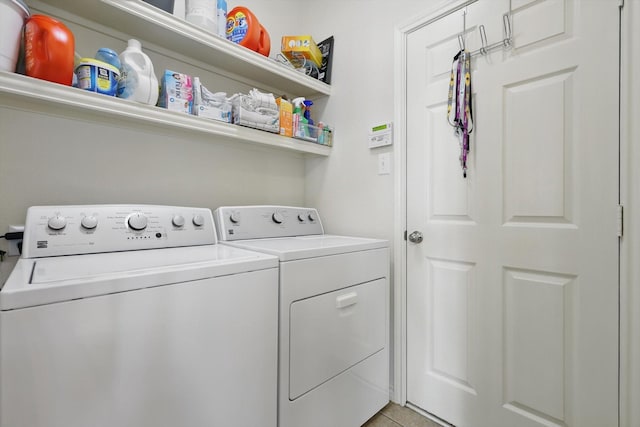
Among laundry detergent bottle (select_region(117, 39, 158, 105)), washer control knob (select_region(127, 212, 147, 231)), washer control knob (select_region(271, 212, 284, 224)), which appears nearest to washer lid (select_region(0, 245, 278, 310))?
washer control knob (select_region(127, 212, 147, 231))

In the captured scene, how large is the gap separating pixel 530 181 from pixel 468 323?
71cm

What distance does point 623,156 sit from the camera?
1009 millimetres

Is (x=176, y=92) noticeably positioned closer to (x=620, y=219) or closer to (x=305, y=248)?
(x=305, y=248)

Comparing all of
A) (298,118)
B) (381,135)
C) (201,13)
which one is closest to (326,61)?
(298,118)

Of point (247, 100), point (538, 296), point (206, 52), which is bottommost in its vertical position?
point (538, 296)

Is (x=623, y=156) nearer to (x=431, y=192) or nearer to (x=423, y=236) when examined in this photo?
(x=431, y=192)

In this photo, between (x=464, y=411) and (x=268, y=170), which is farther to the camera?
(x=268, y=170)

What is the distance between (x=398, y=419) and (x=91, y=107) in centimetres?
199

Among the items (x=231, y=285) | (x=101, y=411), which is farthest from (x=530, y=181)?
(x=101, y=411)

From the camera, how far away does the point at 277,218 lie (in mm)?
1679

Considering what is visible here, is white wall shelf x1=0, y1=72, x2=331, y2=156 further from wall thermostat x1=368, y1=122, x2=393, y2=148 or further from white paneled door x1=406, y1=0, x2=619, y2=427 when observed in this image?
white paneled door x1=406, y1=0, x2=619, y2=427

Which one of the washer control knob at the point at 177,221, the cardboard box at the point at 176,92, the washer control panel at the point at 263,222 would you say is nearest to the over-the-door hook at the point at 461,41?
the washer control panel at the point at 263,222

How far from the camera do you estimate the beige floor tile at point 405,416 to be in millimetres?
1474

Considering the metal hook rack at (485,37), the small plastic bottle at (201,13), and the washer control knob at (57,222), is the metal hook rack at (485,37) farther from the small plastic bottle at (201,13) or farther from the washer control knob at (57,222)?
the washer control knob at (57,222)
